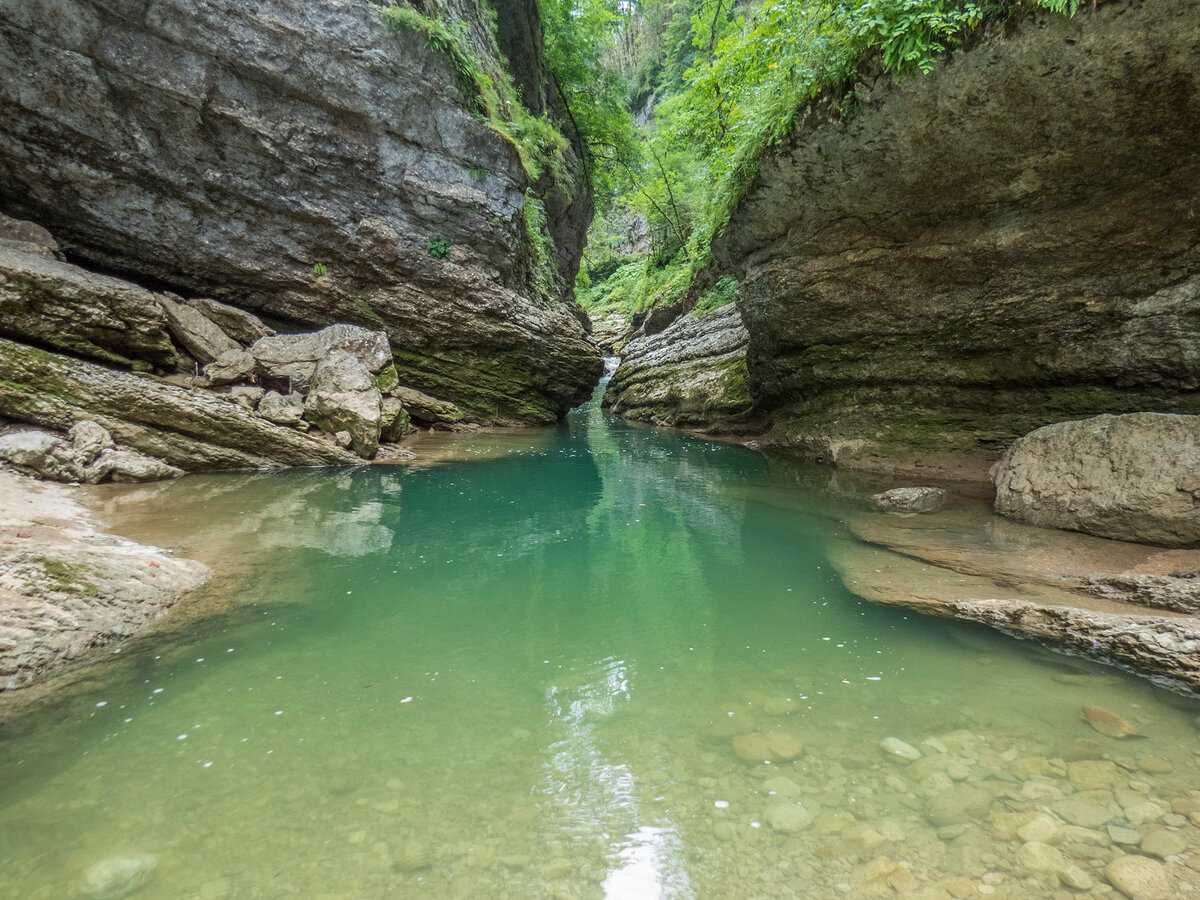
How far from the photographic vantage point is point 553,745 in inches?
97.3

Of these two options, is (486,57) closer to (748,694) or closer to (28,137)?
(28,137)

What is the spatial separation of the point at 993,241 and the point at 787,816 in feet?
26.5

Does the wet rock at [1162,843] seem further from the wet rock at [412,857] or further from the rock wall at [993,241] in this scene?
the rock wall at [993,241]

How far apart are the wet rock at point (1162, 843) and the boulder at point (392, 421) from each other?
1062 centimetres


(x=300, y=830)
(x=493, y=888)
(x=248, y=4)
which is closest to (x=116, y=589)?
(x=300, y=830)

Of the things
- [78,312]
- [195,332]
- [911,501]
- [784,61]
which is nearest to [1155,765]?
[911,501]

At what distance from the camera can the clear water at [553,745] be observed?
6.04 feet

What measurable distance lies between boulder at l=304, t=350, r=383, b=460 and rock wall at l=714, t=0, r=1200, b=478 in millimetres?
7164

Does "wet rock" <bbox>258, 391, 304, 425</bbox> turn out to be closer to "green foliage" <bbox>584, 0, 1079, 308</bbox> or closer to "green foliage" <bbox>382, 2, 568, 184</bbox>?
"green foliage" <bbox>382, 2, 568, 184</bbox>

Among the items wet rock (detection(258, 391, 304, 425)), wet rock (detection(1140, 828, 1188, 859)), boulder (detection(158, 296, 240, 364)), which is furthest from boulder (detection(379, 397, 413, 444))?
wet rock (detection(1140, 828, 1188, 859))

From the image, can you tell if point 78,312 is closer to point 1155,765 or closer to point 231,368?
point 231,368

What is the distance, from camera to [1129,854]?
181 cm

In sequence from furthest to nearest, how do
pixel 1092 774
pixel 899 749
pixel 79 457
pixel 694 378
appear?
pixel 694 378 < pixel 79 457 < pixel 899 749 < pixel 1092 774

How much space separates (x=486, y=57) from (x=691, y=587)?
14353mm
